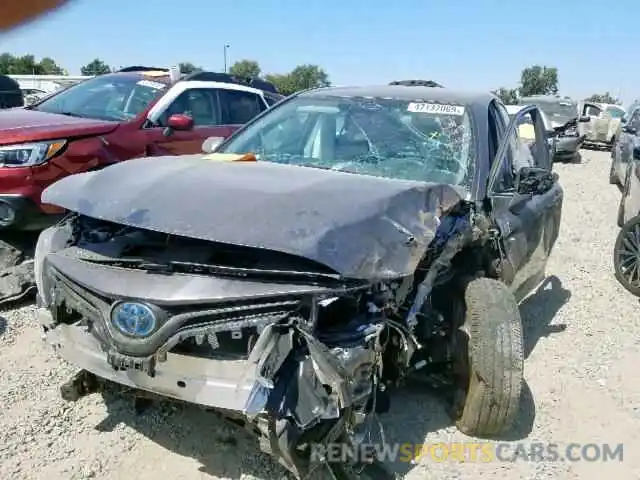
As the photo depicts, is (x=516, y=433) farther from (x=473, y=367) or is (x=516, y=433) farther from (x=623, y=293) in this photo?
(x=623, y=293)

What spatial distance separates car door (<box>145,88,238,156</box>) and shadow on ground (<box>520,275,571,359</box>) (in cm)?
352

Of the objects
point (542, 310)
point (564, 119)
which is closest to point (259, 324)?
point (542, 310)

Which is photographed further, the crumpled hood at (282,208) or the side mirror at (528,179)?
the side mirror at (528,179)

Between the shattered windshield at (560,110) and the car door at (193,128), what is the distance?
43.9ft

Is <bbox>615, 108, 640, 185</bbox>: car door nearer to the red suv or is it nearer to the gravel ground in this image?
the red suv

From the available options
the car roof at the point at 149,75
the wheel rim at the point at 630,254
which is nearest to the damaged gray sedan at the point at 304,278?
the wheel rim at the point at 630,254

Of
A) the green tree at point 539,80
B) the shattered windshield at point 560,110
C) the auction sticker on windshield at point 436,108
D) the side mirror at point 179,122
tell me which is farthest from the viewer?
the green tree at point 539,80

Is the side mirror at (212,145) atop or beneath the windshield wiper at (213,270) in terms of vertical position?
atop

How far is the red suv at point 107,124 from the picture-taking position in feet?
15.8

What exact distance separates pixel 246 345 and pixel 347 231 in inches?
24.2

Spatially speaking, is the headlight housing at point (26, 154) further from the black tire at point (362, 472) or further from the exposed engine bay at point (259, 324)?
the black tire at point (362, 472)

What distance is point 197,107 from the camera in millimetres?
6633

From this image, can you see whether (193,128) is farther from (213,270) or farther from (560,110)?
(560,110)

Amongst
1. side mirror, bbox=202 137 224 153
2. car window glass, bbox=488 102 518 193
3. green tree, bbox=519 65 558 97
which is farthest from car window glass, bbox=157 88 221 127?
green tree, bbox=519 65 558 97
